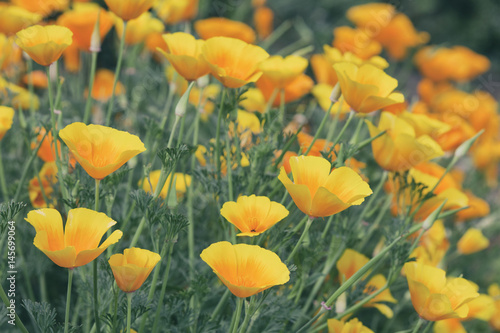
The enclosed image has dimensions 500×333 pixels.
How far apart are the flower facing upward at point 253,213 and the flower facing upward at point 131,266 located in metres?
0.11

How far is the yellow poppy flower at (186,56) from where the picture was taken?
81 cm

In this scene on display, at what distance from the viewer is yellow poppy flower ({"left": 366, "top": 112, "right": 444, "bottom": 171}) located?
88 cm

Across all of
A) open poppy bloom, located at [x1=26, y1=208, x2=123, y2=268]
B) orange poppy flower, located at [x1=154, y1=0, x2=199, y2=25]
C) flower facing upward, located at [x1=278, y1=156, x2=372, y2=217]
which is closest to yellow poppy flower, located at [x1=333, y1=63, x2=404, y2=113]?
flower facing upward, located at [x1=278, y1=156, x2=372, y2=217]

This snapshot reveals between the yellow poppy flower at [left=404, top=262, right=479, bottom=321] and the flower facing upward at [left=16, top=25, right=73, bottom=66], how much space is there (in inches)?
24.8

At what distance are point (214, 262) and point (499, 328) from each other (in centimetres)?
109

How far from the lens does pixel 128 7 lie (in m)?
0.88

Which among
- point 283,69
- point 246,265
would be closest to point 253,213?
point 246,265

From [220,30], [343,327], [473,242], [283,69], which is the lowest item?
[473,242]

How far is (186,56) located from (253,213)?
0.27 metres

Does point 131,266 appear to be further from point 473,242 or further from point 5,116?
point 473,242

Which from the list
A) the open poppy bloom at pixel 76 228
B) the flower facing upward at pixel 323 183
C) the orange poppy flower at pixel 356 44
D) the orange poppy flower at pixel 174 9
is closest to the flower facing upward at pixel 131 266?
the open poppy bloom at pixel 76 228

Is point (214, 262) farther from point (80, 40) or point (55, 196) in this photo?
point (80, 40)

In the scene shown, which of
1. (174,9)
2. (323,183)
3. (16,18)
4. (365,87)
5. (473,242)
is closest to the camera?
(323,183)

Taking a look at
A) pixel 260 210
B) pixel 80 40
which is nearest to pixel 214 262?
pixel 260 210
